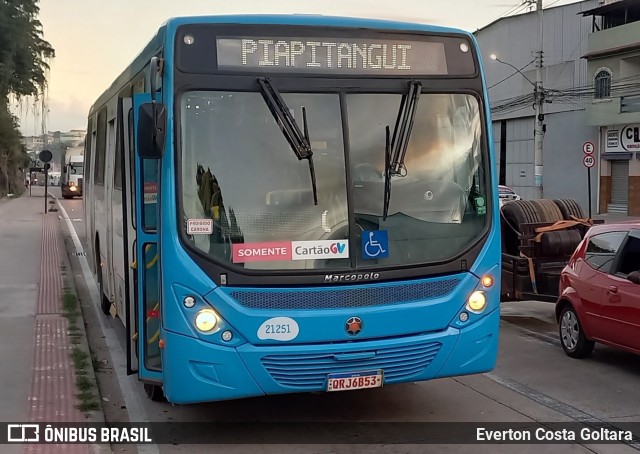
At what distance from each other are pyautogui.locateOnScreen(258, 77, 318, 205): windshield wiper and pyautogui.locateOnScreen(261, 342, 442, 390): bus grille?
1.39m

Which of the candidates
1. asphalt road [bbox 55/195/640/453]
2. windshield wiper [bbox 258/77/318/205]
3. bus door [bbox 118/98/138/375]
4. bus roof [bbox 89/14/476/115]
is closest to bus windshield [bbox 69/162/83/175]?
asphalt road [bbox 55/195/640/453]

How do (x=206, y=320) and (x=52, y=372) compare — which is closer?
(x=206, y=320)

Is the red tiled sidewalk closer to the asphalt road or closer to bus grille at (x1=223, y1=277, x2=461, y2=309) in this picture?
the asphalt road

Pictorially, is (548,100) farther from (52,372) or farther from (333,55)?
(333,55)

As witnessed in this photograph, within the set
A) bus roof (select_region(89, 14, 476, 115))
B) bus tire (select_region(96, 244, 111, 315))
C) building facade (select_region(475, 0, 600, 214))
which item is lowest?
bus tire (select_region(96, 244, 111, 315))

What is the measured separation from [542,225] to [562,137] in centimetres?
3364

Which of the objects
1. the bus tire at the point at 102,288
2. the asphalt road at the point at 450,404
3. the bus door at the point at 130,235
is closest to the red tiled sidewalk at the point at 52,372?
the asphalt road at the point at 450,404

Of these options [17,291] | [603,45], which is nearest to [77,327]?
[17,291]

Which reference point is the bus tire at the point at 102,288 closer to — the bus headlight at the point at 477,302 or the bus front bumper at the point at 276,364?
the bus front bumper at the point at 276,364

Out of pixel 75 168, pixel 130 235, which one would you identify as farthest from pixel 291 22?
pixel 75 168

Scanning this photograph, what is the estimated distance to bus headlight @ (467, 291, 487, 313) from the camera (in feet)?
18.4

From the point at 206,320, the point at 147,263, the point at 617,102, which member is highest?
the point at 617,102

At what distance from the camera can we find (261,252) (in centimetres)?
510

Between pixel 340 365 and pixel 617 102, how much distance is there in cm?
3441
